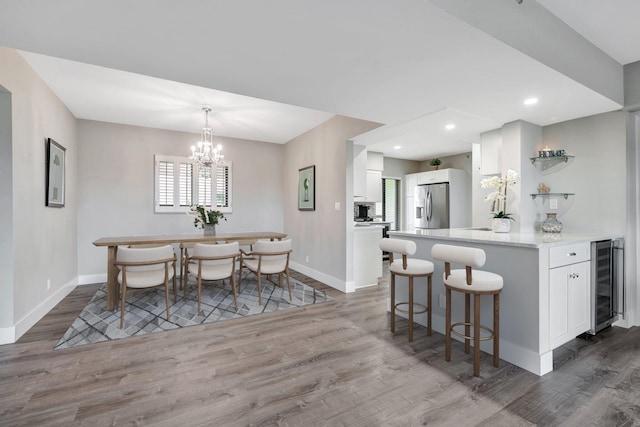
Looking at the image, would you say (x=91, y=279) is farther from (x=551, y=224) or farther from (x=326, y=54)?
(x=551, y=224)

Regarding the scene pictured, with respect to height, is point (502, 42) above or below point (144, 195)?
above

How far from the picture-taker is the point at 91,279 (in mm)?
4703

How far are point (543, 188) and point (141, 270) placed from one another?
15.9ft

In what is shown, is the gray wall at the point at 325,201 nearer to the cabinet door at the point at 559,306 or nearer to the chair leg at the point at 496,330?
the chair leg at the point at 496,330

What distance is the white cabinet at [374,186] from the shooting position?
241 inches

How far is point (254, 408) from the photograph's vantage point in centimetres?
175

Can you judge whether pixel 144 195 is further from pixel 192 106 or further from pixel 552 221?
pixel 552 221

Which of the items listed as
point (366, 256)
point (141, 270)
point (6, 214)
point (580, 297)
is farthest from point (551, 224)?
point (6, 214)

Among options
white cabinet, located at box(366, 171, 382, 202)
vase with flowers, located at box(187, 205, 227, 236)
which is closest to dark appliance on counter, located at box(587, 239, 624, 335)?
white cabinet, located at box(366, 171, 382, 202)

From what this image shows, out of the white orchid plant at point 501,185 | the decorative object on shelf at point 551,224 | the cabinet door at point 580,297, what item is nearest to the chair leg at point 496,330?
the cabinet door at point 580,297

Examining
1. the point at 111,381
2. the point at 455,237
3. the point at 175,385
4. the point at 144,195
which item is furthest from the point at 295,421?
the point at 144,195

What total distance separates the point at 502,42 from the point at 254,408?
2.72 meters

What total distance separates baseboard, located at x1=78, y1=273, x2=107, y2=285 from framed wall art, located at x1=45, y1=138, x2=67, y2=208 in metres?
1.44

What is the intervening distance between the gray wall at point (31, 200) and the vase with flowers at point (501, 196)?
4.73 m
